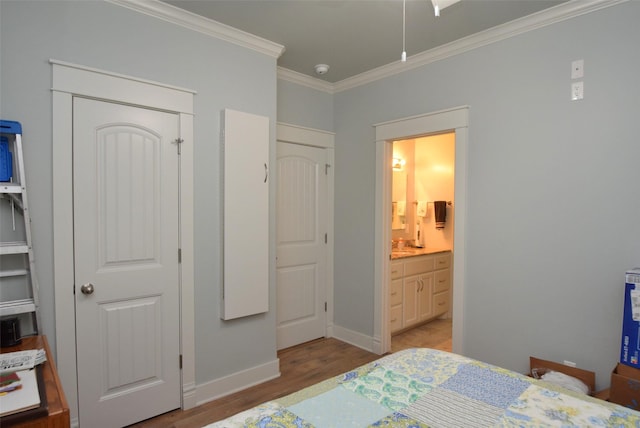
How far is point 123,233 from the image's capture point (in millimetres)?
2213

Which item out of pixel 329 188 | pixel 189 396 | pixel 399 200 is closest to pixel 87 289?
pixel 189 396

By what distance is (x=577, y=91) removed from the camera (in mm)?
2223

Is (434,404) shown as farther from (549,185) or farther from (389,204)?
(389,204)

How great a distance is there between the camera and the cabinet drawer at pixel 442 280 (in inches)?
169

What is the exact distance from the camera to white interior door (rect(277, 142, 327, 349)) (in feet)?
11.5

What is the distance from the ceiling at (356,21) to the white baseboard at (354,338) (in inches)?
106

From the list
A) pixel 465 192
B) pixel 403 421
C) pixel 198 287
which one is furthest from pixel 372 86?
pixel 403 421

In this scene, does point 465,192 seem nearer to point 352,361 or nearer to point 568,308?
point 568,308

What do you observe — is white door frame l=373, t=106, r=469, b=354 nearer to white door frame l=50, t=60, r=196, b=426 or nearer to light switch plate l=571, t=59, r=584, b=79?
light switch plate l=571, t=59, r=584, b=79

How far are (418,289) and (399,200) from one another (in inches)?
50.0

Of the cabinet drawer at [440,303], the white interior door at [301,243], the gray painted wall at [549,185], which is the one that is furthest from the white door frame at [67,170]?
the cabinet drawer at [440,303]

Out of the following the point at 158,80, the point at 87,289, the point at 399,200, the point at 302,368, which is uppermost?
the point at 158,80

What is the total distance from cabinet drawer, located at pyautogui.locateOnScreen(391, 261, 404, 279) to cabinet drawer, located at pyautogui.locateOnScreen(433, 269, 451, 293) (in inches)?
29.8

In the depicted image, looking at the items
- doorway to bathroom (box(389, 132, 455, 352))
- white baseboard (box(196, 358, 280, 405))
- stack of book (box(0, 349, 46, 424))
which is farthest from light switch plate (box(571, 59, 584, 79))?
stack of book (box(0, 349, 46, 424))
